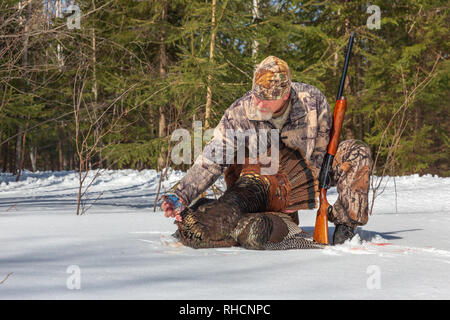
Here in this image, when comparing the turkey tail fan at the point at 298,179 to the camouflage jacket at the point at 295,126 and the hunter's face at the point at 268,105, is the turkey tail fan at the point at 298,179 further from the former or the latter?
the hunter's face at the point at 268,105

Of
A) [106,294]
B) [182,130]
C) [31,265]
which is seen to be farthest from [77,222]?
[182,130]

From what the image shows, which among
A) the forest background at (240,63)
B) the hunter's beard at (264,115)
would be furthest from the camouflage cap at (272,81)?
the forest background at (240,63)

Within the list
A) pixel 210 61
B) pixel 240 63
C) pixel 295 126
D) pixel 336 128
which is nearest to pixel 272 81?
pixel 295 126

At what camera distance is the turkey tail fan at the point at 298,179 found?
309 centimetres

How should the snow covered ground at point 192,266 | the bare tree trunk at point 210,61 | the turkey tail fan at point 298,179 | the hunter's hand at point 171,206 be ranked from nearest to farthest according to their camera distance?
the snow covered ground at point 192,266
the hunter's hand at point 171,206
the turkey tail fan at point 298,179
the bare tree trunk at point 210,61

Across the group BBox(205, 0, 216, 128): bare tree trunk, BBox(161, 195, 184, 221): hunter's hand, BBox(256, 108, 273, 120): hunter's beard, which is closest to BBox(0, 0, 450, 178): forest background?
BBox(205, 0, 216, 128): bare tree trunk

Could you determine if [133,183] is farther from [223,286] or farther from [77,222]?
[223,286]

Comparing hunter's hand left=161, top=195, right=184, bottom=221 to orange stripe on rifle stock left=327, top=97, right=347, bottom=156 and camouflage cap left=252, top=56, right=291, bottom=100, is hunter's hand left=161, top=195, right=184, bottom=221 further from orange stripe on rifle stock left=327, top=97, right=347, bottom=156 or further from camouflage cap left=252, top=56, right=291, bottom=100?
orange stripe on rifle stock left=327, top=97, right=347, bottom=156

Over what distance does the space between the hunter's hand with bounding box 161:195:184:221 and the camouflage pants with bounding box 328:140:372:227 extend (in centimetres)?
94

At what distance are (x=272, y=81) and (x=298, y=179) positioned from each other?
0.72 m

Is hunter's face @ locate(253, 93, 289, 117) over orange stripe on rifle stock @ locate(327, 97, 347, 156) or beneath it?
over

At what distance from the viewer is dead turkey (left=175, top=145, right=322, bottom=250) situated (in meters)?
2.75

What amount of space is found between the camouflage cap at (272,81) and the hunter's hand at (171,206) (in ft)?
2.53
